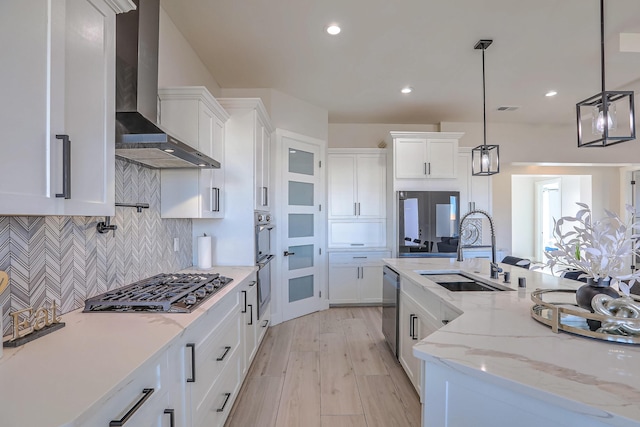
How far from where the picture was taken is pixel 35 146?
90 centimetres

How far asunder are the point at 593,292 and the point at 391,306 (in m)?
1.74

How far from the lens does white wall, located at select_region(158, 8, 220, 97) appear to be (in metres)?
2.34

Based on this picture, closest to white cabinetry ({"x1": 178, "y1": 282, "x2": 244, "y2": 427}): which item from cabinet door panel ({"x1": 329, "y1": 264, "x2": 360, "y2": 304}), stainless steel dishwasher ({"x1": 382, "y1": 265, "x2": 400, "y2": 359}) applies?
stainless steel dishwasher ({"x1": 382, "y1": 265, "x2": 400, "y2": 359})

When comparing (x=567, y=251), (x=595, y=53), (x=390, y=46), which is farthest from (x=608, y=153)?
(x=567, y=251)

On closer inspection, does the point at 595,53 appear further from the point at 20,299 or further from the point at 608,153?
the point at 20,299

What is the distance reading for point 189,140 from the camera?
2252mm

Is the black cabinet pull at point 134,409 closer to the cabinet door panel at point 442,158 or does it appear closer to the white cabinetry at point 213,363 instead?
the white cabinetry at point 213,363

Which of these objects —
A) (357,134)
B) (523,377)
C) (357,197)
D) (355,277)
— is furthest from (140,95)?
(357,134)

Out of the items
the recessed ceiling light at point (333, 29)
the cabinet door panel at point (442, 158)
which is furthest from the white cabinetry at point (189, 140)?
the cabinet door panel at point (442, 158)

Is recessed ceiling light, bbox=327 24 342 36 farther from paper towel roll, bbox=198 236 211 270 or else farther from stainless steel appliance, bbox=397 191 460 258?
stainless steel appliance, bbox=397 191 460 258

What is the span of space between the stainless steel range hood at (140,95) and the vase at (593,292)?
199 centimetres

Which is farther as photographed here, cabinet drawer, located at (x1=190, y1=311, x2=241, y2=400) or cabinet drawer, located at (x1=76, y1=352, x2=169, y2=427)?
cabinet drawer, located at (x1=190, y1=311, x2=241, y2=400)

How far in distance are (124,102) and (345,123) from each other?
12.8 feet

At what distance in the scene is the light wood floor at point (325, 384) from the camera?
2.05m
